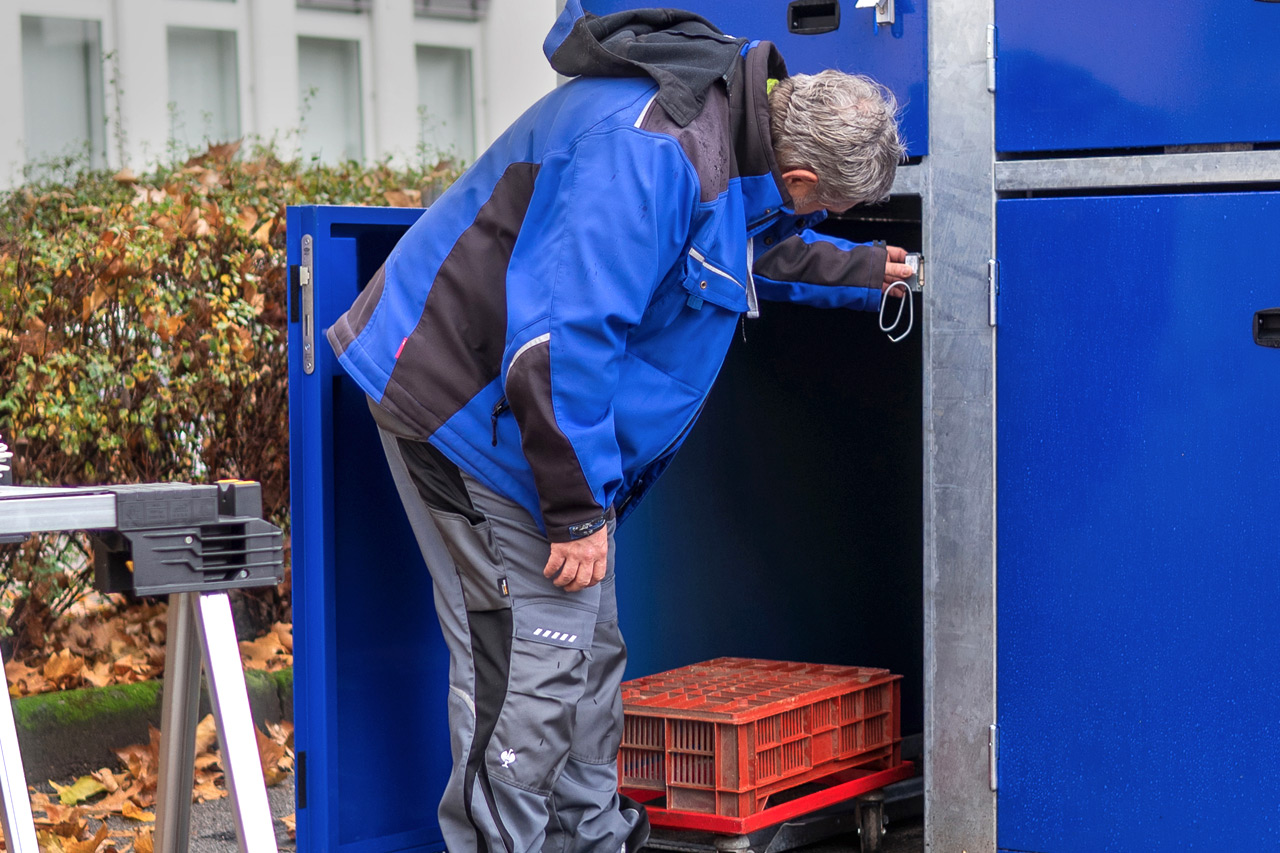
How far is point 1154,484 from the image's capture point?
2.89m

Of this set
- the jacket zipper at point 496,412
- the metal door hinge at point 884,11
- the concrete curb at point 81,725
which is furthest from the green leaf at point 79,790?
the metal door hinge at point 884,11

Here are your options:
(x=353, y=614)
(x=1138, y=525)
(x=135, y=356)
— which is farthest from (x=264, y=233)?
(x=1138, y=525)

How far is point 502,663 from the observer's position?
2.66 m

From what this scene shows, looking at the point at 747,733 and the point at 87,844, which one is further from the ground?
the point at 747,733

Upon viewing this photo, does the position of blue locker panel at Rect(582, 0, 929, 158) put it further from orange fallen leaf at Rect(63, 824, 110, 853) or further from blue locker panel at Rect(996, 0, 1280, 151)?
orange fallen leaf at Rect(63, 824, 110, 853)

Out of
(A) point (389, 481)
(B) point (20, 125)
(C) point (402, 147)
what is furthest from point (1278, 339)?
(C) point (402, 147)

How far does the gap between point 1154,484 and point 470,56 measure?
9194mm

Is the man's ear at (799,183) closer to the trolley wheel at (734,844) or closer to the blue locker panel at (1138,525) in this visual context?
the blue locker panel at (1138,525)

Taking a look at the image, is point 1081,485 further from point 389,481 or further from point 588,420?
point 389,481

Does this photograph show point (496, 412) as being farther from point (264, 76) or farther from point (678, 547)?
point (264, 76)

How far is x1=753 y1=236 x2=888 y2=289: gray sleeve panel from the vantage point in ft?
10.3

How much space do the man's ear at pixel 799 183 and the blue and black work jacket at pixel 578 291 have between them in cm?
2

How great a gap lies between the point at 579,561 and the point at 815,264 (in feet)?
3.08

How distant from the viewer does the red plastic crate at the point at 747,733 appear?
312 centimetres
